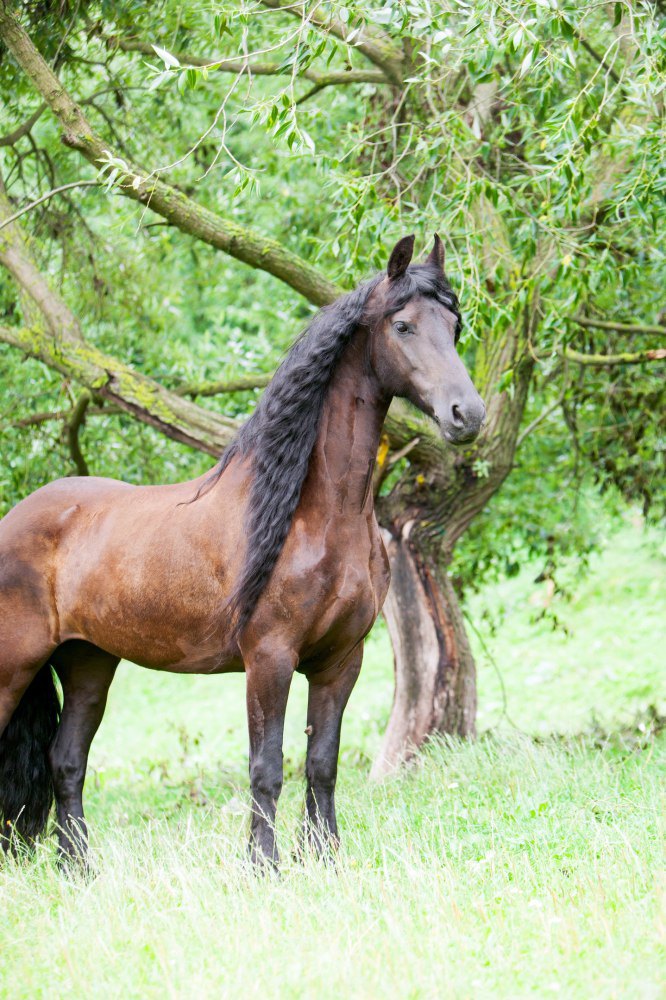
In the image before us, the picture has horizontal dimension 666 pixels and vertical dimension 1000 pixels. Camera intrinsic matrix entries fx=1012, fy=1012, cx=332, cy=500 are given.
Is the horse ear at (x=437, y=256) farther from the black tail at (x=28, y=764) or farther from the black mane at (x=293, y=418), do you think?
the black tail at (x=28, y=764)

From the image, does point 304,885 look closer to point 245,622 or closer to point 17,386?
point 245,622

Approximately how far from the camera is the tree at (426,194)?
5.50 m

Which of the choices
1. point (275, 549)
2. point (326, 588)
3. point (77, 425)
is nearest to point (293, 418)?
point (275, 549)

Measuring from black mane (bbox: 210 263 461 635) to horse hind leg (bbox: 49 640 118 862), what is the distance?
1.35 metres

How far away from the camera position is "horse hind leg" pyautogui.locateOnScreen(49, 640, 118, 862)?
5074 mm

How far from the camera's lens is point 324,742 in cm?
442

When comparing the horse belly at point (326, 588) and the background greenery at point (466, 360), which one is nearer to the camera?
the background greenery at point (466, 360)

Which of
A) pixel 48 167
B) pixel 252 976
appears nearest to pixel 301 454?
pixel 252 976

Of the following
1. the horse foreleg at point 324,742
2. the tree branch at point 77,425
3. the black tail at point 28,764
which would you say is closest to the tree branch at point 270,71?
the tree branch at point 77,425

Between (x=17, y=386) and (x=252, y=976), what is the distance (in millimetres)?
5872

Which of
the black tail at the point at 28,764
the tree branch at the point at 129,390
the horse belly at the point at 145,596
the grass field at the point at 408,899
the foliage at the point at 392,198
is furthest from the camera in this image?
the tree branch at the point at 129,390

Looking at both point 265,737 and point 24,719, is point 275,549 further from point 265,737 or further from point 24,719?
A: point 24,719

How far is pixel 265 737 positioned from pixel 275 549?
2.58 feet

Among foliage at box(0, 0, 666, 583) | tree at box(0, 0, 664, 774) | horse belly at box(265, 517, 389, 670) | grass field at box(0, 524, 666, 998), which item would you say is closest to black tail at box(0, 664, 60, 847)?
grass field at box(0, 524, 666, 998)
